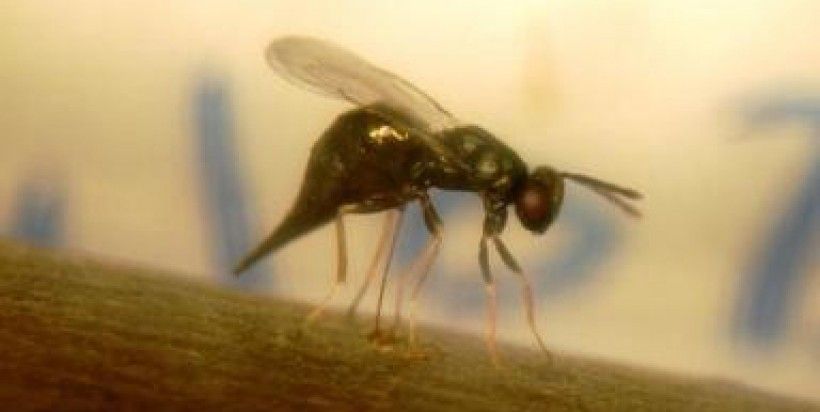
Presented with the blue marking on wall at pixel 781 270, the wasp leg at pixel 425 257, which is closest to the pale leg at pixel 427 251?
the wasp leg at pixel 425 257

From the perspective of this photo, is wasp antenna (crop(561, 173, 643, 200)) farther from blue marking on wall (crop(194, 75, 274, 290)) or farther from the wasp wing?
blue marking on wall (crop(194, 75, 274, 290))

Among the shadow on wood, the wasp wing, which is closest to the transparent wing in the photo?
the wasp wing

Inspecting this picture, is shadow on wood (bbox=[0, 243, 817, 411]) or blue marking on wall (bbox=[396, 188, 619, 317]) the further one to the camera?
blue marking on wall (bbox=[396, 188, 619, 317])

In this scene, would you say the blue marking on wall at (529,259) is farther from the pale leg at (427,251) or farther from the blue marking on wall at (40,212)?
the blue marking on wall at (40,212)

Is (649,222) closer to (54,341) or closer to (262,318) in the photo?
(262,318)

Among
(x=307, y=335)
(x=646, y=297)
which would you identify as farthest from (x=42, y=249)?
(x=646, y=297)

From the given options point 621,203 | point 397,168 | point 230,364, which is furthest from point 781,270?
point 230,364
